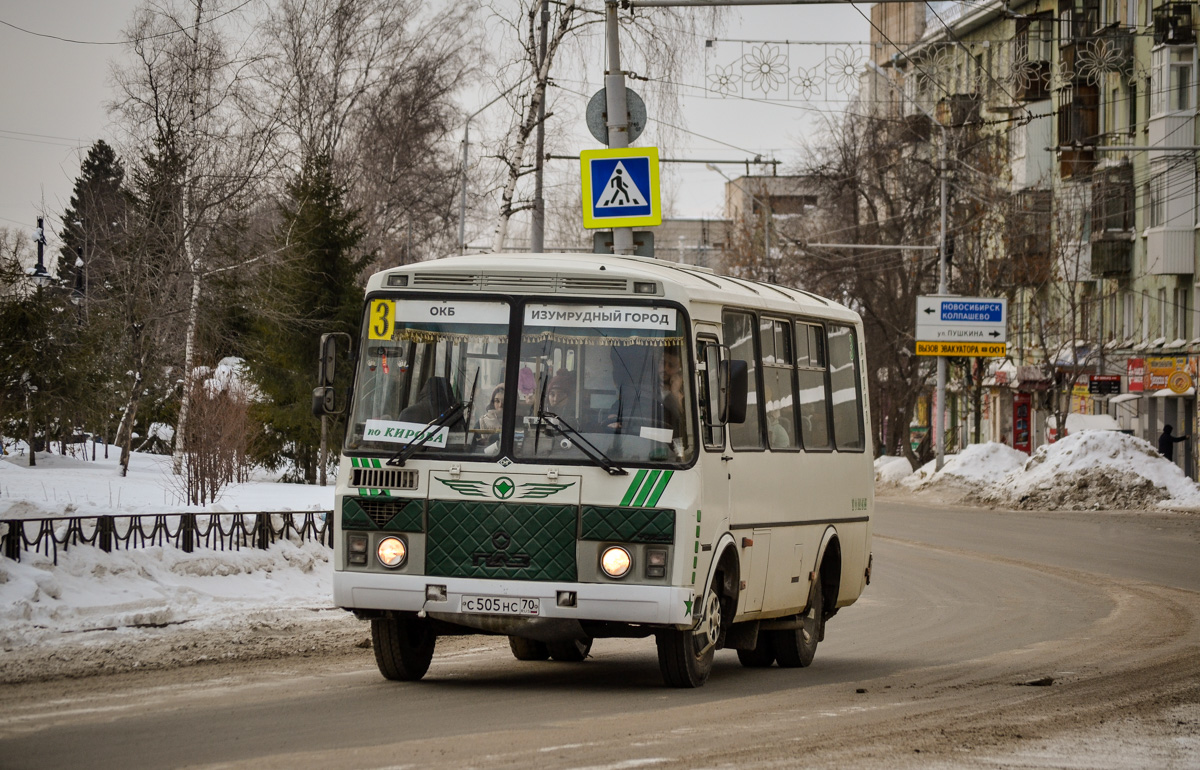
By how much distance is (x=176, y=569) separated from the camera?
1519cm

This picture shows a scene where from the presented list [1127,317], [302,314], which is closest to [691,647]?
[302,314]

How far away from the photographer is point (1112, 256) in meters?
53.3

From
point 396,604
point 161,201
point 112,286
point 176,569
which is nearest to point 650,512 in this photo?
point 396,604

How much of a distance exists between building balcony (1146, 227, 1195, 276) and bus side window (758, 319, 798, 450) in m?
40.0

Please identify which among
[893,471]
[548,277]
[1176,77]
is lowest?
[893,471]

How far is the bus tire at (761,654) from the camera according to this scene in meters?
13.0

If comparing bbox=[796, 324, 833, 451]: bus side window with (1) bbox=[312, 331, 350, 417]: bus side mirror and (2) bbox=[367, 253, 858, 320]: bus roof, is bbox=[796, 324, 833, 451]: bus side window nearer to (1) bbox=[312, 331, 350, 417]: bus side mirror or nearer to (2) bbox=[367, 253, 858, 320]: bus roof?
(2) bbox=[367, 253, 858, 320]: bus roof

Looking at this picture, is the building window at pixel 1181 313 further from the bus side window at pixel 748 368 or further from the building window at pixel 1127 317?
the bus side window at pixel 748 368

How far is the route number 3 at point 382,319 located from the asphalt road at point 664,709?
7.01ft

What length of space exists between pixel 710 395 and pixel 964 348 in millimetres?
41689

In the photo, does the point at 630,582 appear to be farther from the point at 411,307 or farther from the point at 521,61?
the point at 521,61

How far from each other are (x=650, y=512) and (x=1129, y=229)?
4702cm

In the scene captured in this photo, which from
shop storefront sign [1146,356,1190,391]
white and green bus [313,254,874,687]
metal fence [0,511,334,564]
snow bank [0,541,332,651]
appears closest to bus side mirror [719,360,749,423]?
white and green bus [313,254,874,687]

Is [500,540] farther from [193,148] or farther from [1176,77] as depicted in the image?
[1176,77]
